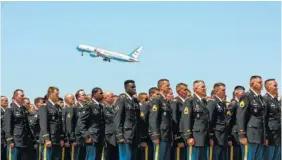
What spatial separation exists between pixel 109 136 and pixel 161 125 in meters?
1.34

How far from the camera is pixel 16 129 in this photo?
49.6 ft

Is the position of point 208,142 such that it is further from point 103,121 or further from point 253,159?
point 103,121

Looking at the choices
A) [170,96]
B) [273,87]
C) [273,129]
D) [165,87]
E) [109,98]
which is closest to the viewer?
[273,129]

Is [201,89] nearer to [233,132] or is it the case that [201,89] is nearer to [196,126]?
[196,126]

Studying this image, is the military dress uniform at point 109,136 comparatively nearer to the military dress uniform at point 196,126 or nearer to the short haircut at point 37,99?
the military dress uniform at point 196,126

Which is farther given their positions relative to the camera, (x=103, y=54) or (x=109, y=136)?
(x=103, y=54)

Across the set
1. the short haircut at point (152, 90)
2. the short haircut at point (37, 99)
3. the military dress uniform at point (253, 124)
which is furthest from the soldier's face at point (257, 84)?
the short haircut at point (37, 99)

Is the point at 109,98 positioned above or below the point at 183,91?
below

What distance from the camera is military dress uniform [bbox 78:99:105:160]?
14.5 m

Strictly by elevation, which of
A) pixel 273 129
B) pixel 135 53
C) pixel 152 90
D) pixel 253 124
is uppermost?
pixel 135 53

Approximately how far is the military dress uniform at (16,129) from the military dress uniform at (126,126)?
2671 millimetres

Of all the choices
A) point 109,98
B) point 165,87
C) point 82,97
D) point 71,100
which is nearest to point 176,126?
point 165,87

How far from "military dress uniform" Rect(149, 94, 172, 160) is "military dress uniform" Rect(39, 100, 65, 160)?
2.46 m

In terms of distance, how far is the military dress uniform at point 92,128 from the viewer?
1454 cm
